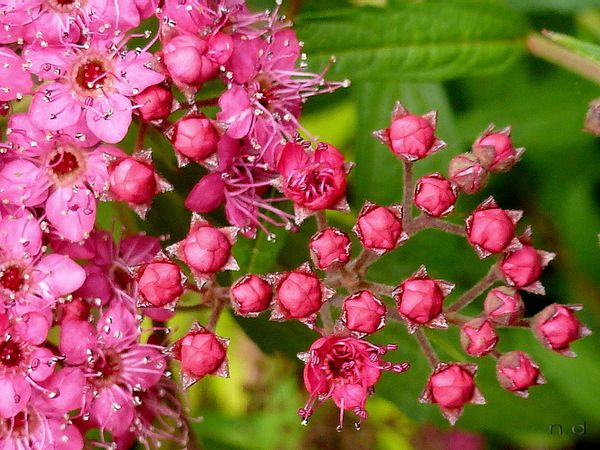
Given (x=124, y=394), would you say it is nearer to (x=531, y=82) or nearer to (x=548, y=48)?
(x=548, y=48)

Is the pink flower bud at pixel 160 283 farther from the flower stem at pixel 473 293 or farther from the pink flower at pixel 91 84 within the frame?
the flower stem at pixel 473 293

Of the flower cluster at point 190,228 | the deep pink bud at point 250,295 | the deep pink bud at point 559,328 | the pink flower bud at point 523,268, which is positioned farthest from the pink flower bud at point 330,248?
the deep pink bud at point 559,328

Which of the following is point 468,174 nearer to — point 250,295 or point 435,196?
point 435,196

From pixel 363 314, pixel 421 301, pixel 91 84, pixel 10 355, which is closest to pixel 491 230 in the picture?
pixel 421 301

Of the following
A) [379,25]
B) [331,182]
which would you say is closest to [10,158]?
[331,182]

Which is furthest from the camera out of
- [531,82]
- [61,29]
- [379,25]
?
[531,82]

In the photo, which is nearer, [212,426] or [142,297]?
[142,297]

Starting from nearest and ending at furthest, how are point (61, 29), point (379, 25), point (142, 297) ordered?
point (142, 297) → point (61, 29) → point (379, 25)
